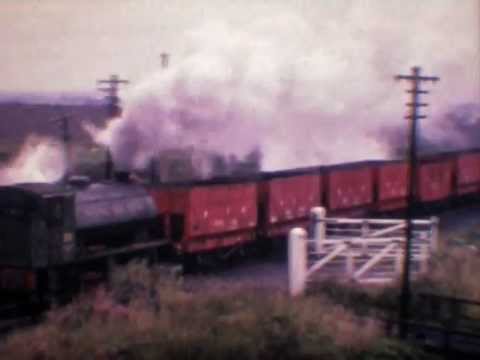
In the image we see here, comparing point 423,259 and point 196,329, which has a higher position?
point 423,259

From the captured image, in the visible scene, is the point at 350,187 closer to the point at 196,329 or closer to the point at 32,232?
the point at 32,232

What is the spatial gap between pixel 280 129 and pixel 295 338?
574 inches

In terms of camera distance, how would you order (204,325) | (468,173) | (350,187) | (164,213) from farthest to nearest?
1. (468,173)
2. (350,187)
3. (164,213)
4. (204,325)

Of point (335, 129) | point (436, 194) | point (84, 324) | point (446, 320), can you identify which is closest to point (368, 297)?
point (446, 320)

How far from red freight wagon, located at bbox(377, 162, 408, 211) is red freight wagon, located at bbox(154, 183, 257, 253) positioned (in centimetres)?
750

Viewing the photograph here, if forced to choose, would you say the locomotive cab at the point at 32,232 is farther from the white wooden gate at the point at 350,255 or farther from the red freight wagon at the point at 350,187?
the red freight wagon at the point at 350,187

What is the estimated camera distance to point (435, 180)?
30031 millimetres

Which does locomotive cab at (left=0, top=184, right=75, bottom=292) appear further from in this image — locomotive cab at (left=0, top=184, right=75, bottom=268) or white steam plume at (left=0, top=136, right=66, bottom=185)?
white steam plume at (left=0, top=136, right=66, bottom=185)

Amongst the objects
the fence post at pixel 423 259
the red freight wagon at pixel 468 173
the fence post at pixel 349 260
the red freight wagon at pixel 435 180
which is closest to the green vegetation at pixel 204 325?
the fence post at pixel 349 260

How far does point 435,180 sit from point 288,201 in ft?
32.9

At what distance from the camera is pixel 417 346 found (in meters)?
12.9

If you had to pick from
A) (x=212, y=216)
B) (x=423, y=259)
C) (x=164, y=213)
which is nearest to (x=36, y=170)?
(x=164, y=213)

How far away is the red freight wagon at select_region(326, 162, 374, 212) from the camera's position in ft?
80.0

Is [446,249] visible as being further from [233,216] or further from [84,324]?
[84,324]
